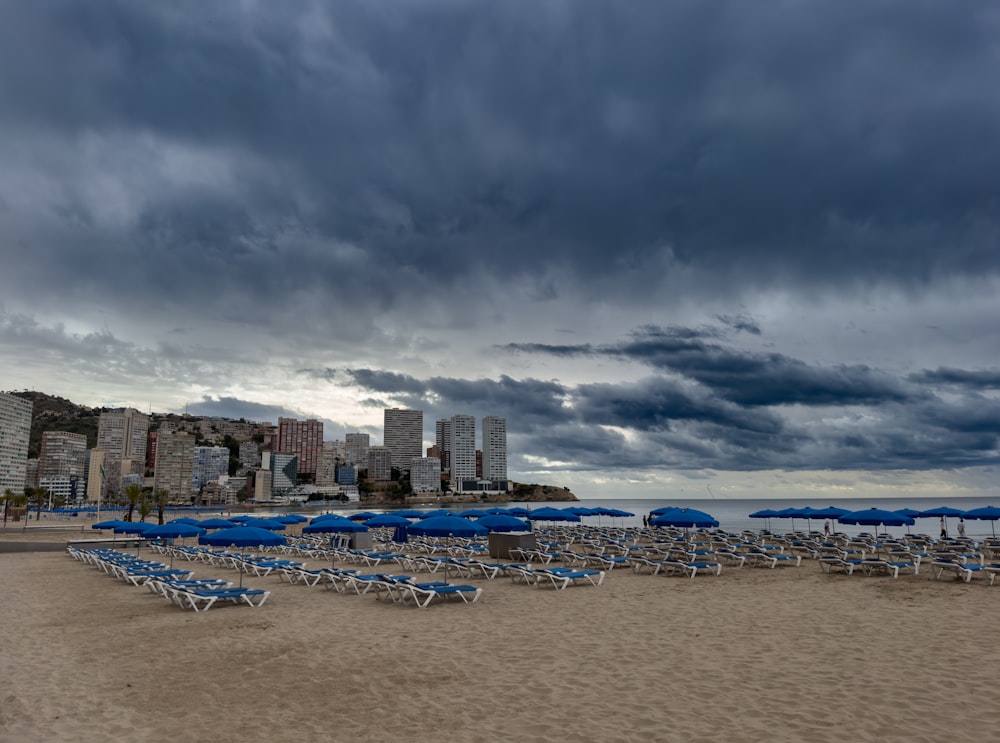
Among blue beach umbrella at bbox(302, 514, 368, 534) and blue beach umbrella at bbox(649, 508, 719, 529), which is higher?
blue beach umbrella at bbox(649, 508, 719, 529)

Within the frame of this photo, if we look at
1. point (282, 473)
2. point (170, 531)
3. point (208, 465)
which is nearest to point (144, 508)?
point (170, 531)

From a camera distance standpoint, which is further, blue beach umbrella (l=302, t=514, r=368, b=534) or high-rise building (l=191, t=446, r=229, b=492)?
high-rise building (l=191, t=446, r=229, b=492)

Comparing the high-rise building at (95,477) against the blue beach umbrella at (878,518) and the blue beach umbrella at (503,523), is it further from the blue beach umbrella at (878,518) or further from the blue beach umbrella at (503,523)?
the blue beach umbrella at (878,518)

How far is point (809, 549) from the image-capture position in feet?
64.5

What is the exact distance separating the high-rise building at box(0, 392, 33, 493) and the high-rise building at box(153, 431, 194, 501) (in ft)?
95.5

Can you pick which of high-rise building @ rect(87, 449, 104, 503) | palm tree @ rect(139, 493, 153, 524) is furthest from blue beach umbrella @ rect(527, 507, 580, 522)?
high-rise building @ rect(87, 449, 104, 503)

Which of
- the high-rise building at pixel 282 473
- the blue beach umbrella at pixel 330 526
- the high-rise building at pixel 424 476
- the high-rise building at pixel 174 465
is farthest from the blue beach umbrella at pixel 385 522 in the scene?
the high-rise building at pixel 282 473

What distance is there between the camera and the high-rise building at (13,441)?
13300cm

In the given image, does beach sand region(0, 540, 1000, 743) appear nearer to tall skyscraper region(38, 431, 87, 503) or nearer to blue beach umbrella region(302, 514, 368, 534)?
blue beach umbrella region(302, 514, 368, 534)

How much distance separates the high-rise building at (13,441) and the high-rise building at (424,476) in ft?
312

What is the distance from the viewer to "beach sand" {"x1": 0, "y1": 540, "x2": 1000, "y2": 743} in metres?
5.63

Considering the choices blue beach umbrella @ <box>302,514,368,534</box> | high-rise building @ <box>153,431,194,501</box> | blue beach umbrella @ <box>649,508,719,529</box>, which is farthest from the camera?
high-rise building @ <box>153,431,194,501</box>

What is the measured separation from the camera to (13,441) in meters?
137

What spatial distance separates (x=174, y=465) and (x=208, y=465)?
26.1m
